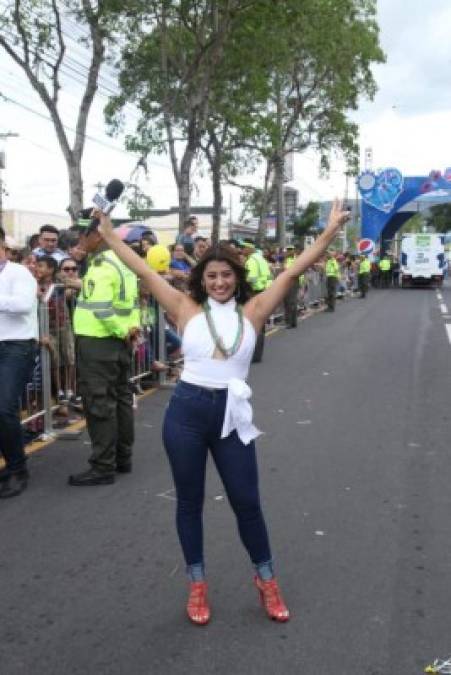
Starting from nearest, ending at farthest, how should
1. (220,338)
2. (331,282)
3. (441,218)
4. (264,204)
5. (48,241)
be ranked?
(220,338) → (48,241) → (331,282) → (264,204) → (441,218)

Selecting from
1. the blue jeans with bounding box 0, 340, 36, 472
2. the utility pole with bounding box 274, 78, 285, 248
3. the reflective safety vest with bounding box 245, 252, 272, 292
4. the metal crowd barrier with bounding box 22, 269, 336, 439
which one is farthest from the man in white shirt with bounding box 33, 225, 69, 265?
the utility pole with bounding box 274, 78, 285, 248

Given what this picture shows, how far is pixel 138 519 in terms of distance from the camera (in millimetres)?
4781

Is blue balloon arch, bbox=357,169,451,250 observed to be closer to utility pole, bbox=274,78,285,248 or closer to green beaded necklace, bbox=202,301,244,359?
utility pole, bbox=274,78,285,248

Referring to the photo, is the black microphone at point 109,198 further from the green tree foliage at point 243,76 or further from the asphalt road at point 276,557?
the green tree foliage at point 243,76

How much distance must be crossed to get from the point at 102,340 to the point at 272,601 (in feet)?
8.33

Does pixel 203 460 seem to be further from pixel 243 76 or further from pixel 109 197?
pixel 243 76

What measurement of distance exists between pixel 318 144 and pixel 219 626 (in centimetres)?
3436

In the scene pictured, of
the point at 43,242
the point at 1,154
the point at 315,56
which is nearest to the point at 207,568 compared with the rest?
the point at 43,242

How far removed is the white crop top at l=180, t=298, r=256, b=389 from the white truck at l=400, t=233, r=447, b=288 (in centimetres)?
3266

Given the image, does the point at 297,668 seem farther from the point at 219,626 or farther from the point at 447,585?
the point at 447,585

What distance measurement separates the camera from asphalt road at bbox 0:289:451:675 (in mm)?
3207

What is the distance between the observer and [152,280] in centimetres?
356

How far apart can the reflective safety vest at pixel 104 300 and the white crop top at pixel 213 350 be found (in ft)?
6.79

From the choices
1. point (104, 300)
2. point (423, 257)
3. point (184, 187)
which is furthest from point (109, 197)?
point (423, 257)
